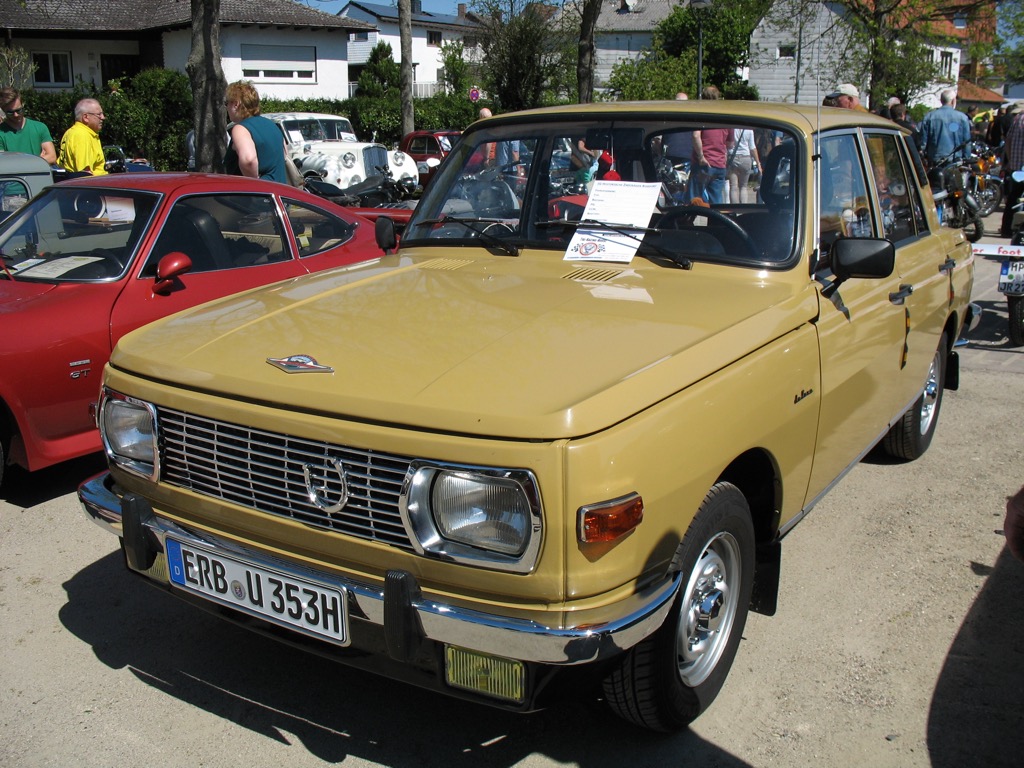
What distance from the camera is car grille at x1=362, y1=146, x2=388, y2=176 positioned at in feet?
59.7

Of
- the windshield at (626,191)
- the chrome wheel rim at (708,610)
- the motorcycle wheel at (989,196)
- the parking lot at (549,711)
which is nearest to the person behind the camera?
the chrome wheel rim at (708,610)

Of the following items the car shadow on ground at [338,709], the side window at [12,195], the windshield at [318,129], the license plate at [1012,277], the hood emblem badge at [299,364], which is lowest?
the car shadow on ground at [338,709]

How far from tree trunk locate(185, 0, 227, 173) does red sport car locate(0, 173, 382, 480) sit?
7456 mm

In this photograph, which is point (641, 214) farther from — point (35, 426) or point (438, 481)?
point (35, 426)

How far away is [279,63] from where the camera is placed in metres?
41.7

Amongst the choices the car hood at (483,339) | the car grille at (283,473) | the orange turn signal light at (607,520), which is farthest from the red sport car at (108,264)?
the orange turn signal light at (607,520)

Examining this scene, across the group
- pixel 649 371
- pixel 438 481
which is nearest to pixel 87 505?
pixel 438 481

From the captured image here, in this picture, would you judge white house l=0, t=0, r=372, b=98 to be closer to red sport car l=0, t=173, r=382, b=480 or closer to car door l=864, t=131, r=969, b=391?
red sport car l=0, t=173, r=382, b=480

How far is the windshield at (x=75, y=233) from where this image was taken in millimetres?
5094

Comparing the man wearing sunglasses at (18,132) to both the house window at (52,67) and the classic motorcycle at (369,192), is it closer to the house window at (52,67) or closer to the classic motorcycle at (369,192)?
the classic motorcycle at (369,192)

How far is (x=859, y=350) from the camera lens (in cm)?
371

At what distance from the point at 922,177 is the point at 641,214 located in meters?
2.12

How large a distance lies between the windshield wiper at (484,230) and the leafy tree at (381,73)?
46088 millimetres

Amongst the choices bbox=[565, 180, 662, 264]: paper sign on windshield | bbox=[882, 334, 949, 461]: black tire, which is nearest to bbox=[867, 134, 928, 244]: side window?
bbox=[882, 334, 949, 461]: black tire
